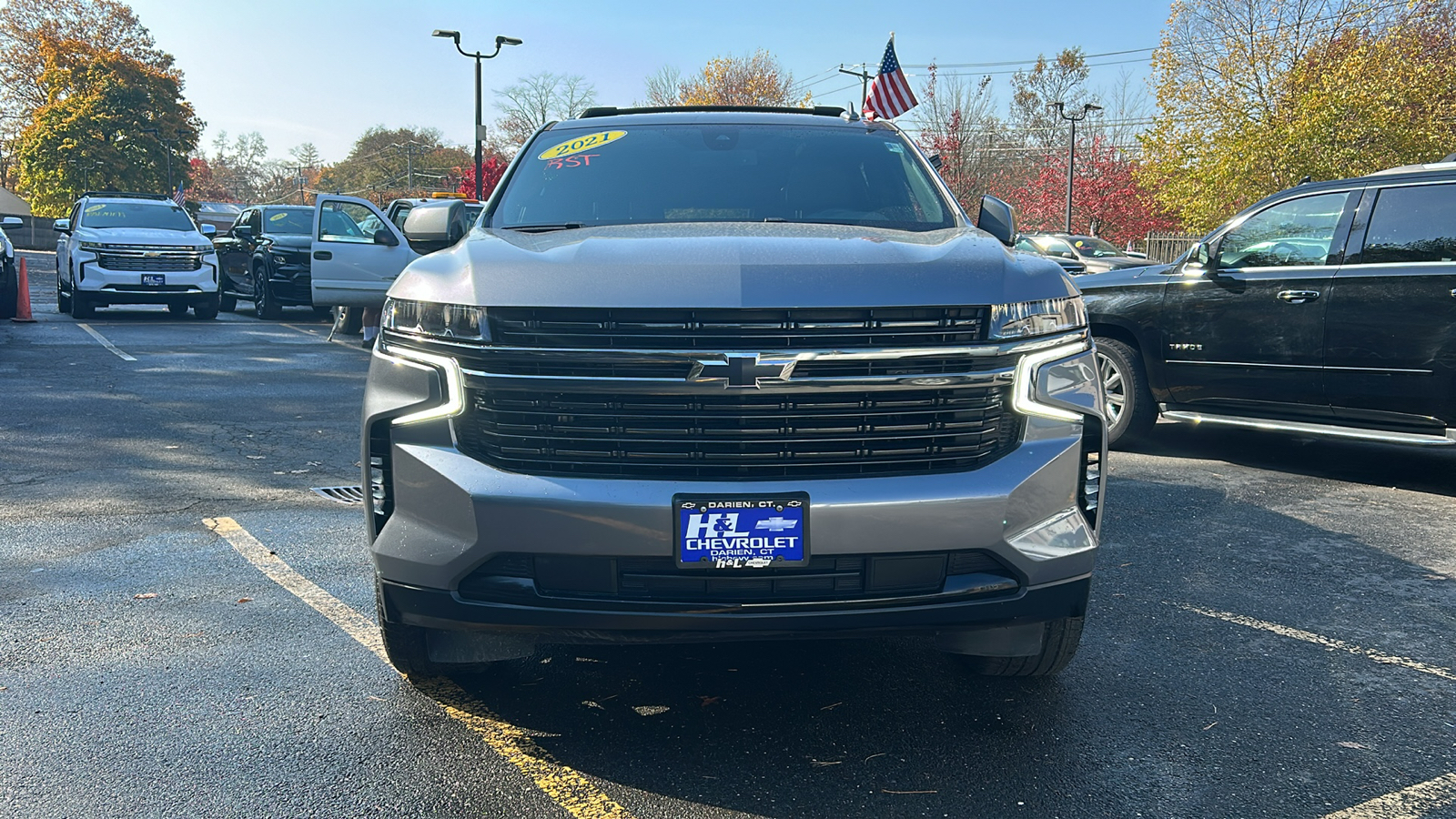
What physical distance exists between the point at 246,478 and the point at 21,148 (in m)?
66.5

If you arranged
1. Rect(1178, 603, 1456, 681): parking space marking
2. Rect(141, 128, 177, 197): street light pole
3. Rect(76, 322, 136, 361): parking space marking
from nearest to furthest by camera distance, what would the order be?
Rect(1178, 603, 1456, 681): parking space marking → Rect(76, 322, 136, 361): parking space marking → Rect(141, 128, 177, 197): street light pole

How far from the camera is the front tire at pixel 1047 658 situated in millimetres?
3330

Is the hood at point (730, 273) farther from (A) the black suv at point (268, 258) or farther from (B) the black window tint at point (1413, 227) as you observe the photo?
(A) the black suv at point (268, 258)

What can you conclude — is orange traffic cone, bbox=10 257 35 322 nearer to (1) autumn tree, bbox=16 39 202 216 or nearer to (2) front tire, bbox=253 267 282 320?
(2) front tire, bbox=253 267 282 320

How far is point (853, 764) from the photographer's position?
3.08 meters

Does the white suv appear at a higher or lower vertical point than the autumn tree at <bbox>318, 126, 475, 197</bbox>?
lower

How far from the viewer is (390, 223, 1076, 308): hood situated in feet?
9.56

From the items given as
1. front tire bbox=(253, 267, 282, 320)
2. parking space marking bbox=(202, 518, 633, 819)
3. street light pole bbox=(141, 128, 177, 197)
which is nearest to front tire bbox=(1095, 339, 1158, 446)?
parking space marking bbox=(202, 518, 633, 819)

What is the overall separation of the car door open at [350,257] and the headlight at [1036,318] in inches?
486

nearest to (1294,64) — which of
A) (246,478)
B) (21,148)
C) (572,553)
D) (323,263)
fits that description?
(323,263)

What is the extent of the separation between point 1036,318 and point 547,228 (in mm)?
1754

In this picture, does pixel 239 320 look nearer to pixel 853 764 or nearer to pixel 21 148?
pixel 853 764

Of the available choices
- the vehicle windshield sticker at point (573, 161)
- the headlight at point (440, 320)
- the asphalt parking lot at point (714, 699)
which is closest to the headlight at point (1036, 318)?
Answer: the asphalt parking lot at point (714, 699)

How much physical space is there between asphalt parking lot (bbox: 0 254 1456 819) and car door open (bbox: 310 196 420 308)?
8856mm
